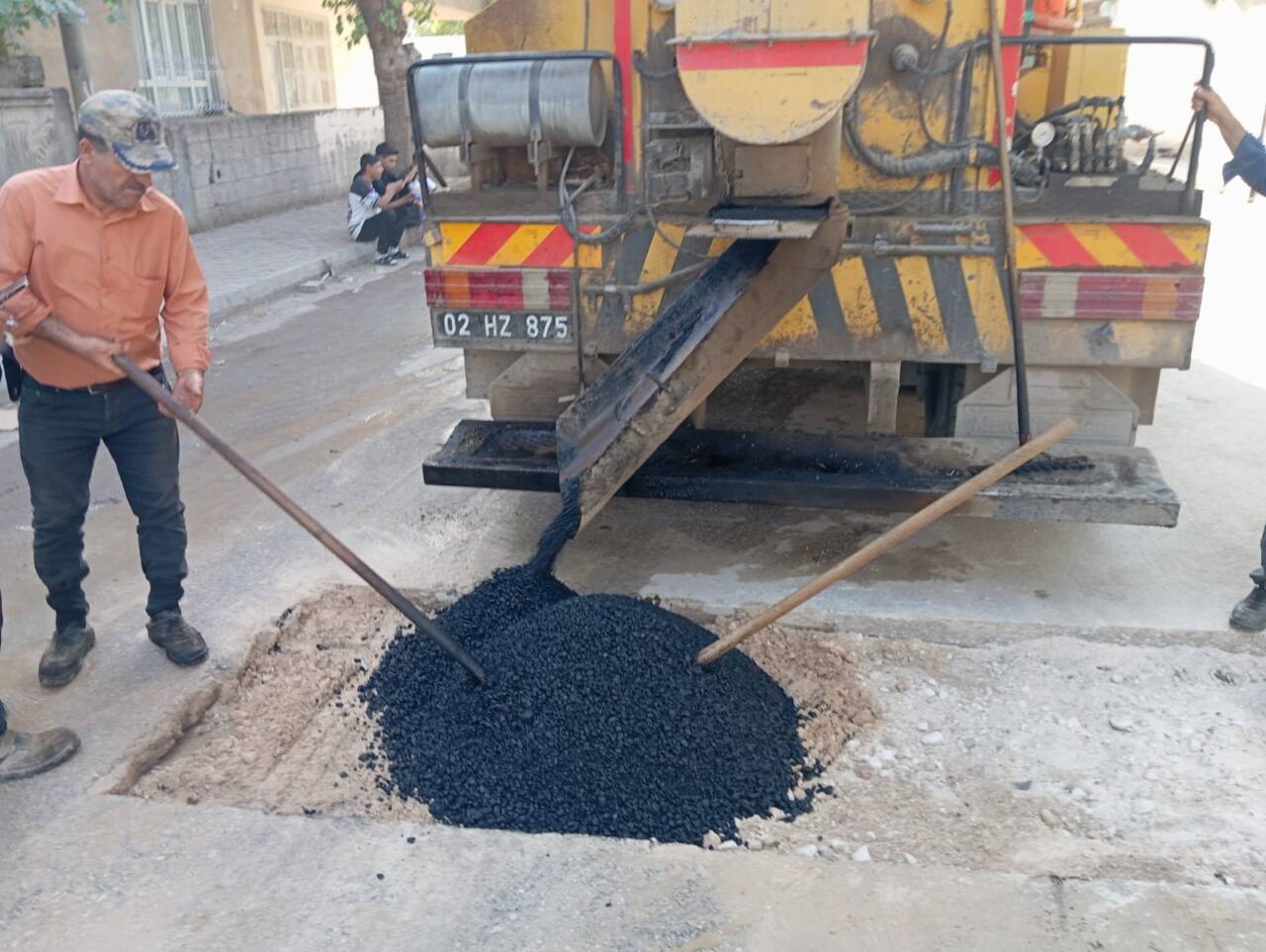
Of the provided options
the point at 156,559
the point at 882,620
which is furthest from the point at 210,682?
the point at 882,620

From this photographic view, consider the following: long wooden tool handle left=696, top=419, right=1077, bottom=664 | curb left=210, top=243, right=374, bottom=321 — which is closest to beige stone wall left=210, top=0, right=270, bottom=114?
curb left=210, top=243, right=374, bottom=321

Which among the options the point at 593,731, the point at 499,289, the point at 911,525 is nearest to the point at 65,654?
the point at 593,731

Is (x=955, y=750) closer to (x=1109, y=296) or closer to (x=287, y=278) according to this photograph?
(x=1109, y=296)

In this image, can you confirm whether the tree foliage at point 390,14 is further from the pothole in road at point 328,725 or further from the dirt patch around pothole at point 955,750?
the dirt patch around pothole at point 955,750

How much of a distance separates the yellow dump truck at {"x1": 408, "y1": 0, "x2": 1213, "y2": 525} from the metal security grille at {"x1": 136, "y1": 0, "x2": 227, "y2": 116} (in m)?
9.72

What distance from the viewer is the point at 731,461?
155 inches

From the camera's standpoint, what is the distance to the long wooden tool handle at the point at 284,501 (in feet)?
9.89

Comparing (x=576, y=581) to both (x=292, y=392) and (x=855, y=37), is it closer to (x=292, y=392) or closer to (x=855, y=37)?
(x=855, y=37)

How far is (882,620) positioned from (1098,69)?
2735 mm

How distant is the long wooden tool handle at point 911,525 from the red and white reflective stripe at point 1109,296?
93 cm

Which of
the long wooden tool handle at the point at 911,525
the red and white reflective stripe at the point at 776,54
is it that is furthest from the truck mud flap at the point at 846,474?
the red and white reflective stripe at the point at 776,54

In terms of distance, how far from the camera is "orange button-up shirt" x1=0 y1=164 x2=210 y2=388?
3037 millimetres

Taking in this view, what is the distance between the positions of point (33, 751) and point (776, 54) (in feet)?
9.08

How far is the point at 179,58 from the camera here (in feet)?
41.8
